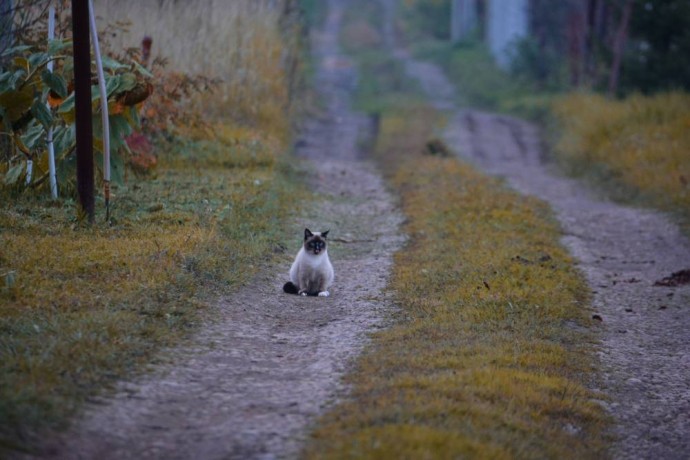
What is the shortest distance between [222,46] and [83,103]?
8.57 metres

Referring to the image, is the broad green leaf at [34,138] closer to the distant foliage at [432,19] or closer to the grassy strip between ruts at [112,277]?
the grassy strip between ruts at [112,277]

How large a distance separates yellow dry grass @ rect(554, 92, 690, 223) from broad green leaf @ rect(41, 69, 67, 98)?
28.8 feet

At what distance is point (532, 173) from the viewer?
17328 millimetres

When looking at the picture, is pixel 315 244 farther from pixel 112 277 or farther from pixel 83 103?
pixel 83 103

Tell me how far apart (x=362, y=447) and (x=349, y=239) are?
631 centimetres

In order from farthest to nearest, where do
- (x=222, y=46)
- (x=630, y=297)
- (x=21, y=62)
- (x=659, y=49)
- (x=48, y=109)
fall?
(x=659, y=49), (x=222, y=46), (x=630, y=297), (x=21, y=62), (x=48, y=109)

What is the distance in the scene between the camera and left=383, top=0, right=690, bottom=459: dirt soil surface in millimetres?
5855

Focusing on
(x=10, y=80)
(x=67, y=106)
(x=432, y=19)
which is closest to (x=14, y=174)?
(x=67, y=106)

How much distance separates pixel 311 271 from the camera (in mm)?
7914

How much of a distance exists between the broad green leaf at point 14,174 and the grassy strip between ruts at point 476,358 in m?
4.07

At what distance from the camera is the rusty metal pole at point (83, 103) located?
26.5 ft

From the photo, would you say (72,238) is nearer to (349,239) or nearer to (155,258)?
(155,258)

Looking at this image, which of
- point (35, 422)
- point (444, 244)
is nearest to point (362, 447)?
point (35, 422)

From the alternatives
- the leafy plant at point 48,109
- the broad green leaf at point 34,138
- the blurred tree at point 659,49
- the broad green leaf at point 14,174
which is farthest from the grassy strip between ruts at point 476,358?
the blurred tree at point 659,49
